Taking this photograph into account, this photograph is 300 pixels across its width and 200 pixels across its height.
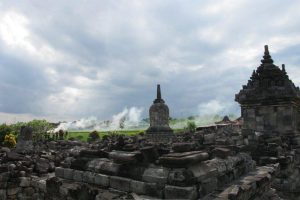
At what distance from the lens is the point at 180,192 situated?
152 inches

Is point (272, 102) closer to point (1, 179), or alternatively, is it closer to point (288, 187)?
point (288, 187)

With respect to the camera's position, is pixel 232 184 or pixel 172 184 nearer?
pixel 172 184

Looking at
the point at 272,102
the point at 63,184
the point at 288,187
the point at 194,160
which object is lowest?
the point at 288,187

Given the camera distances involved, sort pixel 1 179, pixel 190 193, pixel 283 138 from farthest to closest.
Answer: pixel 283 138 → pixel 1 179 → pixel 190 193

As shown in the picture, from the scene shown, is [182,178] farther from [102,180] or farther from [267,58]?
[267,58]

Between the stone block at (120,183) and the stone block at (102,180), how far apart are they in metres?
0.10

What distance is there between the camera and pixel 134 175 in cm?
455

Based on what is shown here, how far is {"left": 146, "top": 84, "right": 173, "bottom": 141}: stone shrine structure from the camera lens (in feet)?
82.2

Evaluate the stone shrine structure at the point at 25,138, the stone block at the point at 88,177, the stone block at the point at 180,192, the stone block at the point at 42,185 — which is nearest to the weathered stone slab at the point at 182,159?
the stone block at the point at 180,192

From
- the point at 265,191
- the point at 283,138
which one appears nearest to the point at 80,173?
the point at 265,191

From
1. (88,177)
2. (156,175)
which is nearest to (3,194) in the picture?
(88,177)

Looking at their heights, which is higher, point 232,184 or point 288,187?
point 232,184

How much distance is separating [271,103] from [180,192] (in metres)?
9.35

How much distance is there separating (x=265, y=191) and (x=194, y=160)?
7.61 ft
